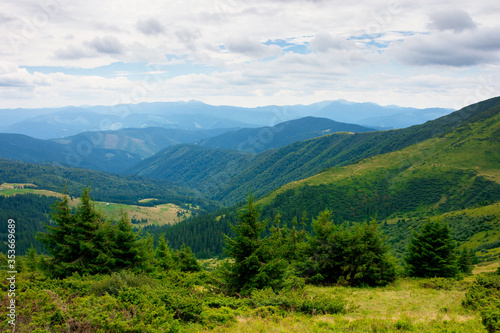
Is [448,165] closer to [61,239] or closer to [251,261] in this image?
[251,261]

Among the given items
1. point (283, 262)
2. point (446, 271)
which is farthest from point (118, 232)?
point (446, 271)

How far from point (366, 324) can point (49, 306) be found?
50.7 ft

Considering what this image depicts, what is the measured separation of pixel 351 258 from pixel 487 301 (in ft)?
50.0

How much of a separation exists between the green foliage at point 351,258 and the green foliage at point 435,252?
19.6ft

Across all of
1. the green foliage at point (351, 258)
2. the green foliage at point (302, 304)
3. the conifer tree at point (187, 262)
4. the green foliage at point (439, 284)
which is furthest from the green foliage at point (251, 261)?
the conifer tree at point (187, 262)

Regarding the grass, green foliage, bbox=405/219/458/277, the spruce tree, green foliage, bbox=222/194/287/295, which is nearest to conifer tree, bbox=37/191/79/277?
the spruce tree

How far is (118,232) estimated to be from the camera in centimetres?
2766

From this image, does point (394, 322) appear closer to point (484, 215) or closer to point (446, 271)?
point (446, 271)

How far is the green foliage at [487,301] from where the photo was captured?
1304cm

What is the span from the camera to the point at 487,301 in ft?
53.8

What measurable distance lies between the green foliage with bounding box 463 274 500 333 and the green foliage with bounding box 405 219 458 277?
13.6 meters

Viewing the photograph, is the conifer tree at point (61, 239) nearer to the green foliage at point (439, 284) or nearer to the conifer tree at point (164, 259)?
the conifer tree at point (164, 259)

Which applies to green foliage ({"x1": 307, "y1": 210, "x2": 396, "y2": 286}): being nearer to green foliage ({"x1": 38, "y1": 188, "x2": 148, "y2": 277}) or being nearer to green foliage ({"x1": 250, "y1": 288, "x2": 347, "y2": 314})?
green foliage ({"x1": 250, "y1": 288, "x2": 347, "y2": 314})

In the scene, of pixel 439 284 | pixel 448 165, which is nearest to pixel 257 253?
pixel 439 284
